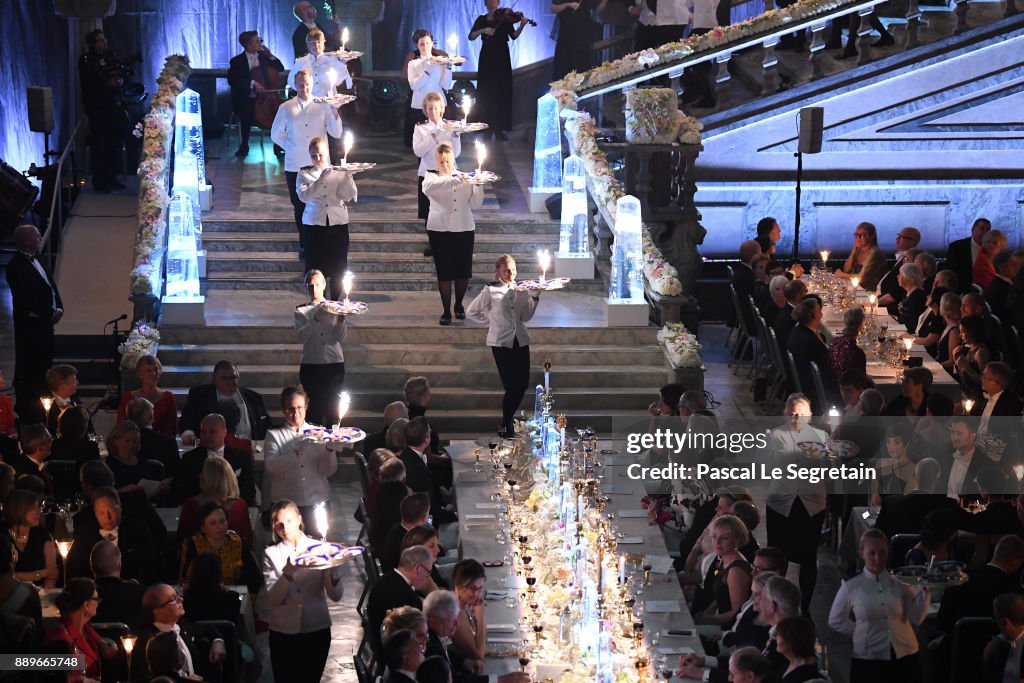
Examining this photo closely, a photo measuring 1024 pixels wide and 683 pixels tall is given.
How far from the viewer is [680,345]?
13.3 meters

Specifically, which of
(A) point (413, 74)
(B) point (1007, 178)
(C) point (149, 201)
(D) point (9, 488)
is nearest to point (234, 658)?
(D) point (9, 488)

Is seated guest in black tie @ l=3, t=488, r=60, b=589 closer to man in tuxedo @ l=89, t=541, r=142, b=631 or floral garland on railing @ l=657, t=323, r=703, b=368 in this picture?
man in tuxedo @ l=89, t=541, r=142, b=631

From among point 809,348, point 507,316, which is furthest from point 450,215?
point 809,348

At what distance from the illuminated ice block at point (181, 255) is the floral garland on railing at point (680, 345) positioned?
3823 millimetres

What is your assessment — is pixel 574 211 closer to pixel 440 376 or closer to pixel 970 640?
pixel 440 376

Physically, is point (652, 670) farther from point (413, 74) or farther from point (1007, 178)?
point (1007, 178)

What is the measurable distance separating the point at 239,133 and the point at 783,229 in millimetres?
6610

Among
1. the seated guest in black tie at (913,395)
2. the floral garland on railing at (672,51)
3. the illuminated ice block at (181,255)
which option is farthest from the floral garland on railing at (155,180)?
the seated guest in black tie at (913,395)

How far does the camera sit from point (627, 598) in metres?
8.54

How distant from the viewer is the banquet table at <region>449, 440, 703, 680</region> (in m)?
8.28

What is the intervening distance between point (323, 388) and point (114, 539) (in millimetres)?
3240

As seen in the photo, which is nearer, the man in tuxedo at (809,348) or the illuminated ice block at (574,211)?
the man in tuxedo at (809,348)

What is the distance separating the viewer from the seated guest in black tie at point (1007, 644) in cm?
781

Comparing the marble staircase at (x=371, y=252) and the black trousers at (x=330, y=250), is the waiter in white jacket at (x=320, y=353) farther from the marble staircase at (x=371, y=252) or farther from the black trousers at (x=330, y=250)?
the marble staircase at (x=371, y=252)
